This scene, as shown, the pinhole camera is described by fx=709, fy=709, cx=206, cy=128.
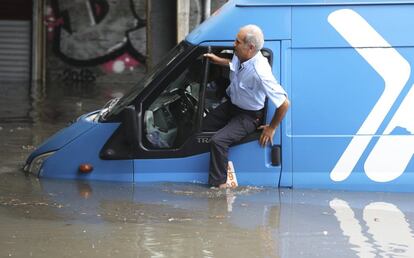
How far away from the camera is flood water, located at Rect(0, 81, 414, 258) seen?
16.7ft

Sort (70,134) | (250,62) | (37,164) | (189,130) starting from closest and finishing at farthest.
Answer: (250,62), (189,130), (70,134), (37,164)

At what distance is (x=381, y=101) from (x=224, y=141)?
1436 mm

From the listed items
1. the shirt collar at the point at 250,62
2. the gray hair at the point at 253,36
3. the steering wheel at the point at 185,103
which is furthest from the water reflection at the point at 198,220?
the gray hair at the point at 253,36

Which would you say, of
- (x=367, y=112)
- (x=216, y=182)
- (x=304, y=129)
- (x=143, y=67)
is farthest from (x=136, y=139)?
(x=143, y=67)

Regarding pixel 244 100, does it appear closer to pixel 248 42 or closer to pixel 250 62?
pixel 250 62

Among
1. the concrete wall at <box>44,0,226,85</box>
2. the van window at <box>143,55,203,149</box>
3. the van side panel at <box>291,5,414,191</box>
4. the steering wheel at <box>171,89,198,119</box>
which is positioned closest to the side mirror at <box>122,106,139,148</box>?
the van window at <box>143,55,203,149</box>

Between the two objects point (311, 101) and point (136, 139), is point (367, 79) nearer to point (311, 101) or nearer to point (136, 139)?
point (311, 101)

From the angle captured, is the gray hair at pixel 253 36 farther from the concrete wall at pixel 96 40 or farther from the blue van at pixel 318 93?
the concrete wall at pixel 96 40

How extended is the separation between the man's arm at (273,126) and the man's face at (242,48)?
1.70ft

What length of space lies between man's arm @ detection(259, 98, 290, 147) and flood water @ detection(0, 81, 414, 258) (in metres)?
0.48

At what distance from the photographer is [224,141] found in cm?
618

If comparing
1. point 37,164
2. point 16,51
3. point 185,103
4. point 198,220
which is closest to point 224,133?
point 185,103

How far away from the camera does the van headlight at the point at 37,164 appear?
6.82 m

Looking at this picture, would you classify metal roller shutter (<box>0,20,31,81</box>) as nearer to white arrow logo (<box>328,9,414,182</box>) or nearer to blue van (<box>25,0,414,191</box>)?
blue van (<box>25,0,414,191</box>)
